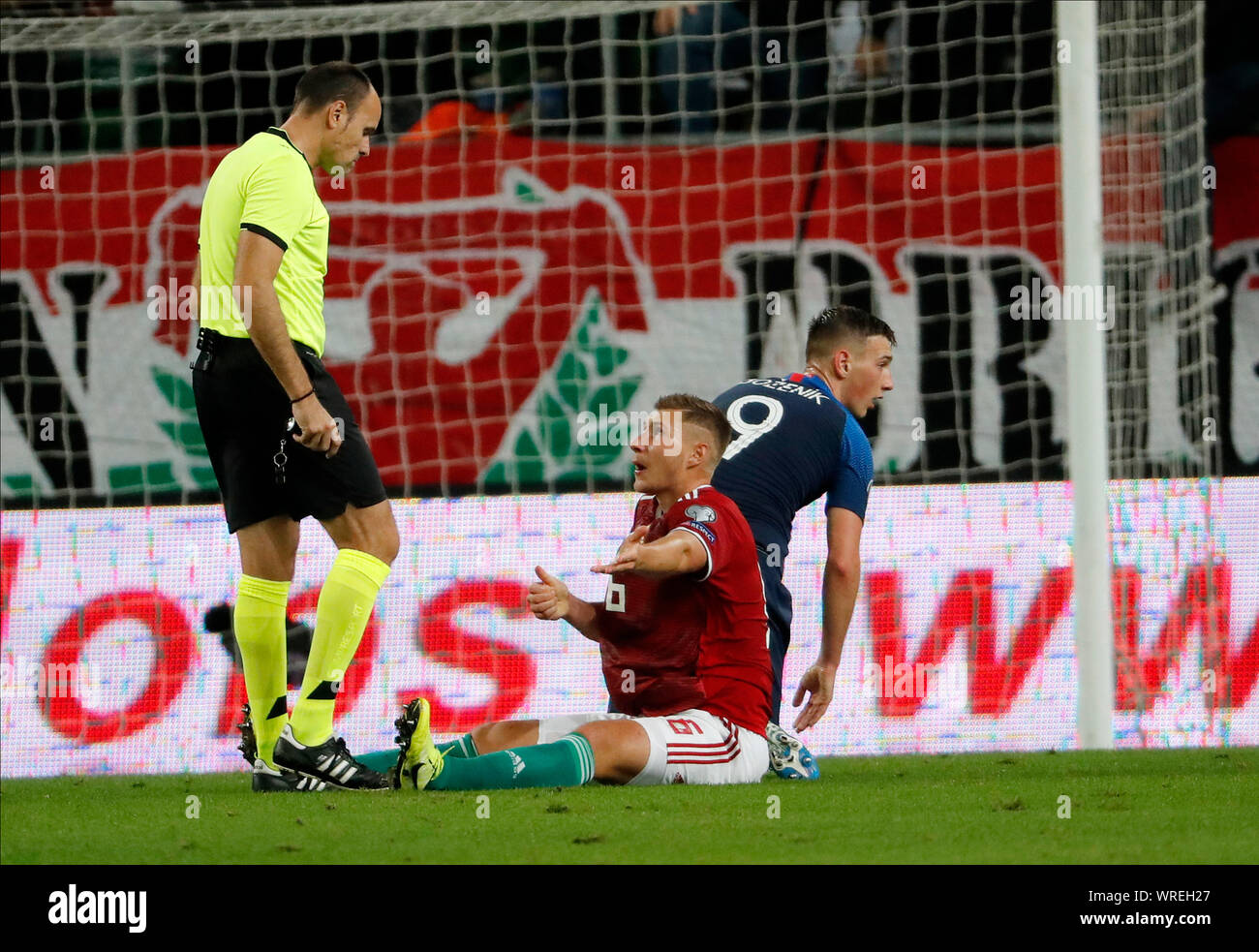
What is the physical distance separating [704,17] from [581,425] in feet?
6.54

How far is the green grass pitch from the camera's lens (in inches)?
126

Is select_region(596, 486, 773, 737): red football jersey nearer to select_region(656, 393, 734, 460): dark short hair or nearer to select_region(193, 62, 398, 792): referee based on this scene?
select_region(656, 393, 734, 460): dark short hair

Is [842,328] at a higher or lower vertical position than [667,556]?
higher

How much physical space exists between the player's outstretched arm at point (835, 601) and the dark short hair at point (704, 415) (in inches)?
20.1

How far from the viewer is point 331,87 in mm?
4289

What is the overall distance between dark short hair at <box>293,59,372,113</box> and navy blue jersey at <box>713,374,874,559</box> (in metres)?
1.35

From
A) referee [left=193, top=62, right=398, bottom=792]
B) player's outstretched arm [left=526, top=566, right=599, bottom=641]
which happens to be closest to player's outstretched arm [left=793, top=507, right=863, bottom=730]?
player's outstretched arm [left=526, top=566, right=599, bottom=641]

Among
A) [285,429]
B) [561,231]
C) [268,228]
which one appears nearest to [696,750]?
[285,429]

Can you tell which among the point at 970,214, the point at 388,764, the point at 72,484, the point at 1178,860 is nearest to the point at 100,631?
the point at 388,764

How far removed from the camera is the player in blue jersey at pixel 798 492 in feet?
15.4

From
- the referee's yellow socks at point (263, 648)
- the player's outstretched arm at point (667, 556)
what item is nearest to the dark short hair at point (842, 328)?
the player's outstretched arm at point (667, 556)

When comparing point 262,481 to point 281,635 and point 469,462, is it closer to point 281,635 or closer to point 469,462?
point 281,635

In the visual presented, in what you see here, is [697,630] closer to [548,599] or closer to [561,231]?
[548,599]

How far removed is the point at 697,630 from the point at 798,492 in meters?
0.63
